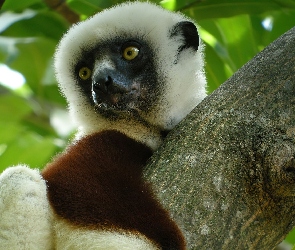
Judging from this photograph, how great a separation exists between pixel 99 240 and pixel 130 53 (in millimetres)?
2031

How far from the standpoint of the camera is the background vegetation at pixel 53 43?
5020mm

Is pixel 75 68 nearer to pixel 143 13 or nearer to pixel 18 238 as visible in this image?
pixel 143 13

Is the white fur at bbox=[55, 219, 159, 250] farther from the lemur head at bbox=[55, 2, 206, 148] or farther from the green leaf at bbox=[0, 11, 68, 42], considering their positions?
the green leaf at bbox=[0, 11, 68, 42]

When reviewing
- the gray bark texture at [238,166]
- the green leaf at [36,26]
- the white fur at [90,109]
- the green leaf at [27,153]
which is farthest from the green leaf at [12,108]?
the gray bark texture at [238,166]

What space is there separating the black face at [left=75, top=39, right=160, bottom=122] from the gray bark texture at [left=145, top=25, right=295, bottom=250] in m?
1.01

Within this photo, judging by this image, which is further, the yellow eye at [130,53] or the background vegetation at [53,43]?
the background vegetation at [53,43]

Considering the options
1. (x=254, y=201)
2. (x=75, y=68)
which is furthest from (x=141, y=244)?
(x=75, y=68)

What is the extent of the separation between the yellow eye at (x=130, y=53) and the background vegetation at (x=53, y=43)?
2.93 feet

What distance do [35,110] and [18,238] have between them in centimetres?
378

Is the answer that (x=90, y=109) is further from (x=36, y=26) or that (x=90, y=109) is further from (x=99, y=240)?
(x=99, y=240)

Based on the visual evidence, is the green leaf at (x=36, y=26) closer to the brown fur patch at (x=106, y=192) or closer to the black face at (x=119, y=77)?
the black face at (x=119, y=77)

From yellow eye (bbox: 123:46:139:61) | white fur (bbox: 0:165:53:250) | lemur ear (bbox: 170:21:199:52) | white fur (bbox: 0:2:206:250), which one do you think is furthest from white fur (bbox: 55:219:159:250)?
lemur ear (bbox: 170:21:199:52)

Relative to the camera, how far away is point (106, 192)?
2914 millimetres

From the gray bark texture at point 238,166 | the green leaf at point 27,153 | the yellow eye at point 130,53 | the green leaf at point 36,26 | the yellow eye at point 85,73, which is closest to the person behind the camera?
the gray bark texture at point 238,166
